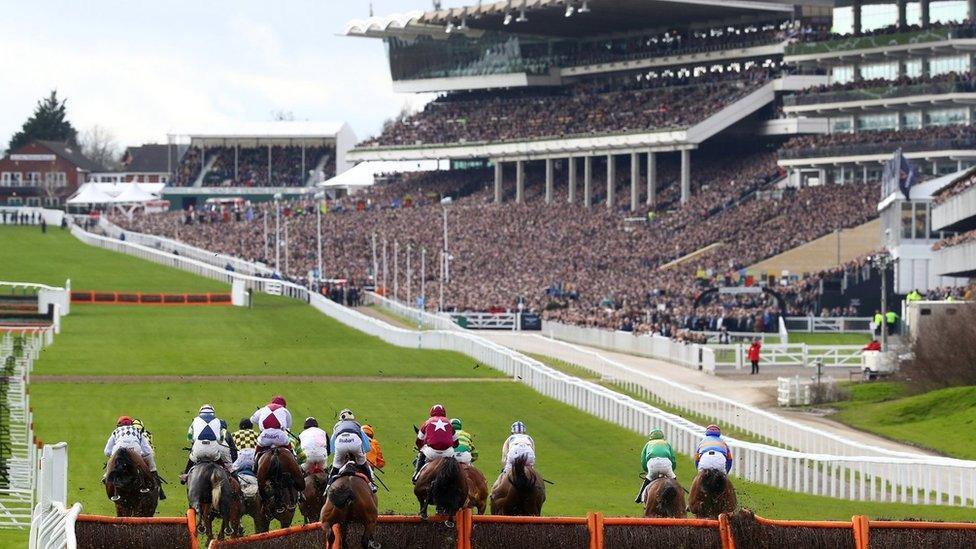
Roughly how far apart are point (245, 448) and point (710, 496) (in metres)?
5.02

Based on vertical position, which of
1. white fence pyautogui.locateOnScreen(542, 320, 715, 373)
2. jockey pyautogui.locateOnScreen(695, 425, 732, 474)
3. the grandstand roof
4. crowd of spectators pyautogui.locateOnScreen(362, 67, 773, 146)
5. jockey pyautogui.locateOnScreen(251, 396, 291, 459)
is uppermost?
the grandstand roof

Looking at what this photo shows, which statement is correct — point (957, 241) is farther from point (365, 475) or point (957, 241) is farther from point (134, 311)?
point (365, 475)

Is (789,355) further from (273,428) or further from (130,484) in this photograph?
(130,484)

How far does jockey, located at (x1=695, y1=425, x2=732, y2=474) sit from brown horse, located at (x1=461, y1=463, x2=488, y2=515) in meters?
2.31

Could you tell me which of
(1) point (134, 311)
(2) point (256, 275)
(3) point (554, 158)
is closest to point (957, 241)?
(1) point (134, 311)

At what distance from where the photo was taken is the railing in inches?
2598

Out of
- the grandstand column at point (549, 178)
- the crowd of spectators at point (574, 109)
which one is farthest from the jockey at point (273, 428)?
the grandstand column at point (549, 178)

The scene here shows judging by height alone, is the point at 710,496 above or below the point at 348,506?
below

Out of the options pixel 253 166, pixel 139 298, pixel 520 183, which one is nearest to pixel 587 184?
pixel 520 183

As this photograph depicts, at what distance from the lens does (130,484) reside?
21734mm

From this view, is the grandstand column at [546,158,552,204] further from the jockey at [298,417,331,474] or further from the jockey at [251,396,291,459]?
the jockey at [298,417,331,474]

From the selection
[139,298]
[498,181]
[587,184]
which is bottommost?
[139,298]

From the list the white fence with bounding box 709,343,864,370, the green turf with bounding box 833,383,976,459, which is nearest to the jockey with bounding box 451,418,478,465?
the green turf with bounding box 833,383,976,459

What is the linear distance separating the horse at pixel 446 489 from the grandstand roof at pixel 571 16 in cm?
7930
